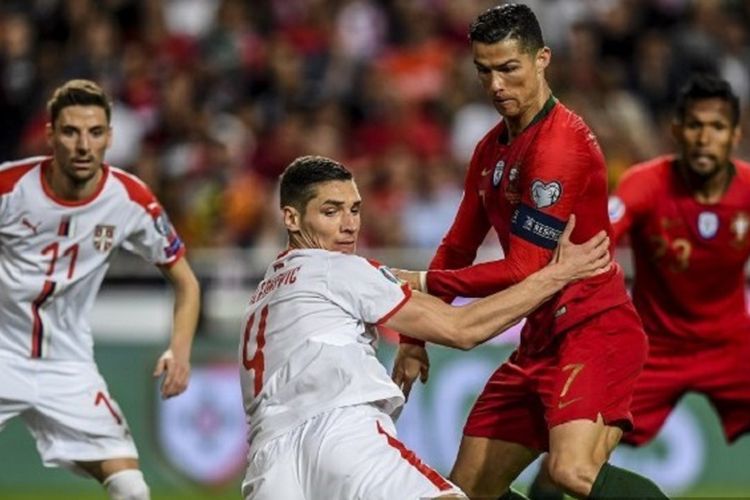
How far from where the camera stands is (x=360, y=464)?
6.18 m

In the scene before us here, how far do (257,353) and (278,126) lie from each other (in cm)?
806

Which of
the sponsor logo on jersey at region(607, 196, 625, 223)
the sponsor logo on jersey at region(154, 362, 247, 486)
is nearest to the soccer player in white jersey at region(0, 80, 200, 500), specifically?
the sponsor logo on jersey at region(607, 196, 625, 223)

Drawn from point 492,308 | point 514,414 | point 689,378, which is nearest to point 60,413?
point 514,414

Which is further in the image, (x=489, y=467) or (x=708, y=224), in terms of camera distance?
(x=708, y=224)

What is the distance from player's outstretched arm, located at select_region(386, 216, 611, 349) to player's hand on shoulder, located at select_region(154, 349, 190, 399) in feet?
6.09

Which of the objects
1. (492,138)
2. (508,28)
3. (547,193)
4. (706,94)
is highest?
(508,28)

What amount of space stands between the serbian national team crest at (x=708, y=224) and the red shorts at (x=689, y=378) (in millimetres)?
578

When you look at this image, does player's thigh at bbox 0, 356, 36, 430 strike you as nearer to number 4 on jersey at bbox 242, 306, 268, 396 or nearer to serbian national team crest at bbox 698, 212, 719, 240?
number 4 on jersey at bbox 242, 306, 268, 396

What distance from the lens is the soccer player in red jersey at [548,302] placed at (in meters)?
6.77

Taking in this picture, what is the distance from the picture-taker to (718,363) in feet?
29.1

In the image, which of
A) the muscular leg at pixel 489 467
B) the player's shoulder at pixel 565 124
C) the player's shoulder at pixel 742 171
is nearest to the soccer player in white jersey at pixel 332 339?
the player's shoulder at pixel 565 124

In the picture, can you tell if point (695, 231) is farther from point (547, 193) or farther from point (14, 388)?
point (14, 388)

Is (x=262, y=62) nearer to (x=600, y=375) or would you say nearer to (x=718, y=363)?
(x=718, y=363)

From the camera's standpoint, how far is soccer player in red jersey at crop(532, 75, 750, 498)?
27.9 feet
